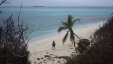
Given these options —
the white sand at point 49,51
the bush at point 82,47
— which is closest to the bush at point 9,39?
the bush at point 82,47

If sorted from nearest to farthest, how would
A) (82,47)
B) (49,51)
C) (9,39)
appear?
1. (9,39)
2. (82,47)
3. (49,51)

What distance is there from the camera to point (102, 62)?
7.04m

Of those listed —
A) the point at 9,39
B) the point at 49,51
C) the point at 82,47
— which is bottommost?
the point at 49,51

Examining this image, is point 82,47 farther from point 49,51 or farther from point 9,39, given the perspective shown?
point 49,51

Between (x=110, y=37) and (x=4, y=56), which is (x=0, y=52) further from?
(x=110, y=37)

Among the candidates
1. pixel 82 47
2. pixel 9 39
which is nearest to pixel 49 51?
pixel 82 47

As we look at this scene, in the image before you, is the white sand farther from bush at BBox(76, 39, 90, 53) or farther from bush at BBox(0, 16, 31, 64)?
bush at BBox(0, 16, 31, 64)

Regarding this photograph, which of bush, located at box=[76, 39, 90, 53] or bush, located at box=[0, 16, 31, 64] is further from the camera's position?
bush, located at box=[76, 39, 90, 53]

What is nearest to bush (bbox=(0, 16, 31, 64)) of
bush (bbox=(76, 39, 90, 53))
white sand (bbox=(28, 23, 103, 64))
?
bush (bbox=(76, 39, 90, 53))

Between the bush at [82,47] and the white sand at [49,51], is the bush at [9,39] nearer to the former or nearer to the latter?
the bush at [82,47]

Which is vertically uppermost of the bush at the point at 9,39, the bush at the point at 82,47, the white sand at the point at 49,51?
the bush at the point at 9,39

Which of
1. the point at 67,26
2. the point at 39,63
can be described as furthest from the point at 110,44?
the point at 67,26

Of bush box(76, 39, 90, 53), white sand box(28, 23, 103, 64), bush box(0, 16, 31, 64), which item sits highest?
bush box(0, 16, 31, 64)

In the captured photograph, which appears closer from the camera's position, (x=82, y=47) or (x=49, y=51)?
(x=82, y=47)
